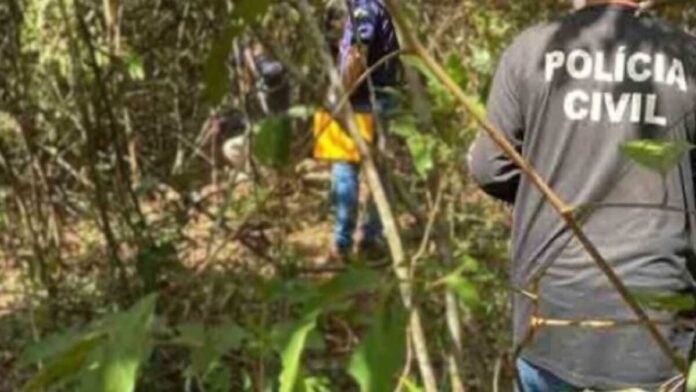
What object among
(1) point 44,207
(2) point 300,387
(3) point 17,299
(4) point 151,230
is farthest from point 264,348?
(3) point 17,299

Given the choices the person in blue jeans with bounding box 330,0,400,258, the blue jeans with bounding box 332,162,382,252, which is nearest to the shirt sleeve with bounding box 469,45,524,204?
the person in blue jeans with bounding box 330,0,400,258

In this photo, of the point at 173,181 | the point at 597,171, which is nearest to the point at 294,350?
the point at 597,171

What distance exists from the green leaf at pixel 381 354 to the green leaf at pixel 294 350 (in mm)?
43

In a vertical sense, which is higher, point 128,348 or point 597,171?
point 128,348

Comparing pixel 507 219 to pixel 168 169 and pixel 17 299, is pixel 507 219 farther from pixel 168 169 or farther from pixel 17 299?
pixel 17 299

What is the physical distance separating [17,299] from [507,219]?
2071 mm

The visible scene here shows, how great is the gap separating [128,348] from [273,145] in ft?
1.28

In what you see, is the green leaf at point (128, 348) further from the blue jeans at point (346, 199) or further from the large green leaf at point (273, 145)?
the blue jeans at point (346, 199)

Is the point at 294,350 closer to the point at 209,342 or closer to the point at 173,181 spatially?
the point at 209,342

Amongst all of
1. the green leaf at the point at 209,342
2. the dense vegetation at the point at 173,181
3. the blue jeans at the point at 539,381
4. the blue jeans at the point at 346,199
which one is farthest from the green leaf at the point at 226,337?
the blue jeans at the point at 346,199

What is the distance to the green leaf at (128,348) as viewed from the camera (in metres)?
1.06

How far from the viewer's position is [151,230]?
5387mm

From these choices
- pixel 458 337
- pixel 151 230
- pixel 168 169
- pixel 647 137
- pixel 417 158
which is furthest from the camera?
pixel 168 169

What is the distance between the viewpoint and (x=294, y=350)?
1.20 m
